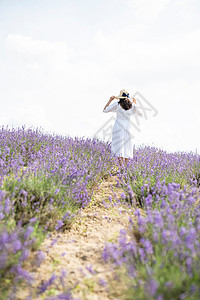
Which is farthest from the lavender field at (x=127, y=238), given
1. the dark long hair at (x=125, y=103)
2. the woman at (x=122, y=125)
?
the dark long hair at (x=125, y=103)

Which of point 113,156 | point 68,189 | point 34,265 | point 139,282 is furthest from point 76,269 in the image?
point 113,156

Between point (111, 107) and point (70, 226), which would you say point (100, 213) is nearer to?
point (70, 226)

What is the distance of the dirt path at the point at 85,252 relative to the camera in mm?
1847

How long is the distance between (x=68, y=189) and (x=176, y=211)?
1.18 m

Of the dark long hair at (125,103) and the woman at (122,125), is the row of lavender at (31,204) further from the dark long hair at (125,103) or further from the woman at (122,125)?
the dark long hair at (125,103)

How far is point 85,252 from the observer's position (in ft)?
7.58

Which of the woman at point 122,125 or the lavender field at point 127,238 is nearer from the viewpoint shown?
the lavender field at point 127,238

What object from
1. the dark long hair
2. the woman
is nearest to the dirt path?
the woman

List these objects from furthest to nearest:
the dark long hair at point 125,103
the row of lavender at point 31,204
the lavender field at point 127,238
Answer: the dark long hair at point 125,103 → the row of lavender at point 31,204 → the lavender field at point 127,238

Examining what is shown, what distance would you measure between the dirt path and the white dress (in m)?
2.04

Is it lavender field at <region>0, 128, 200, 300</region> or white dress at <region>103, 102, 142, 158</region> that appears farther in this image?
white dress at <region>103, 102, 142, 158</region>

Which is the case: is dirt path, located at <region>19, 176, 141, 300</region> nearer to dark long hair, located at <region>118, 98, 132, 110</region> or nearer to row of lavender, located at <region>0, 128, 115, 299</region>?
row of lavender, located at <region>0, 128, 115, 299</region>

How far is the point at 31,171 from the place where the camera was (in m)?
3.14

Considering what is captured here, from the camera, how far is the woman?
5414 mm
